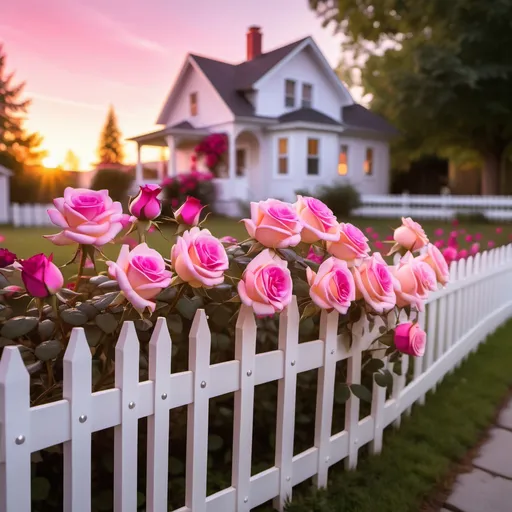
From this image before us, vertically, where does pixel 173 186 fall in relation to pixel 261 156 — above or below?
below

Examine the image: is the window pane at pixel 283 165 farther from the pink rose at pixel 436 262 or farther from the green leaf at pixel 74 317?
the green leaf at pixel 74 317

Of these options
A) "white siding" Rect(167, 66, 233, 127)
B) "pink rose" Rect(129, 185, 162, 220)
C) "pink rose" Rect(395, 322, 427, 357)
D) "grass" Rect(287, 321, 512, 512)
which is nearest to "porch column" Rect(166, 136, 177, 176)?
"white siding" Rect(167, 66, 233, 127)

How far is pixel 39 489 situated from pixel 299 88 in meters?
20.7

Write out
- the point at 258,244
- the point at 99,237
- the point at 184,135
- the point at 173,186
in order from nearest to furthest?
the point at 99,237, the point at 258,244, the point at 173,186, the point at 184,135

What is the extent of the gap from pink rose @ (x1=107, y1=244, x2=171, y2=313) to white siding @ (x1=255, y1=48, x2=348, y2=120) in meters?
18.9

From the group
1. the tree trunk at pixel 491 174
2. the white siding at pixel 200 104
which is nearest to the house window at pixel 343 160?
the white siding at pixel 200 104

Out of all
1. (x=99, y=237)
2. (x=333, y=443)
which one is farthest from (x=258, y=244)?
(x=333, y=443)

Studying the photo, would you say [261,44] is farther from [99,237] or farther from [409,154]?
[99,237]

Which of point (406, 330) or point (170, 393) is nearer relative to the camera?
point (170, 393)

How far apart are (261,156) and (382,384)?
60.4 ft

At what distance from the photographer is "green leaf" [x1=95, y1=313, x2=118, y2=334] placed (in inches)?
64.8

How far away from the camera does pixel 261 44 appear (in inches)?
888

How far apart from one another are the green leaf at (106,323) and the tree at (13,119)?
36.9 metres

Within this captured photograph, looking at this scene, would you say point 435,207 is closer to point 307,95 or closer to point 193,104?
point 307,95
